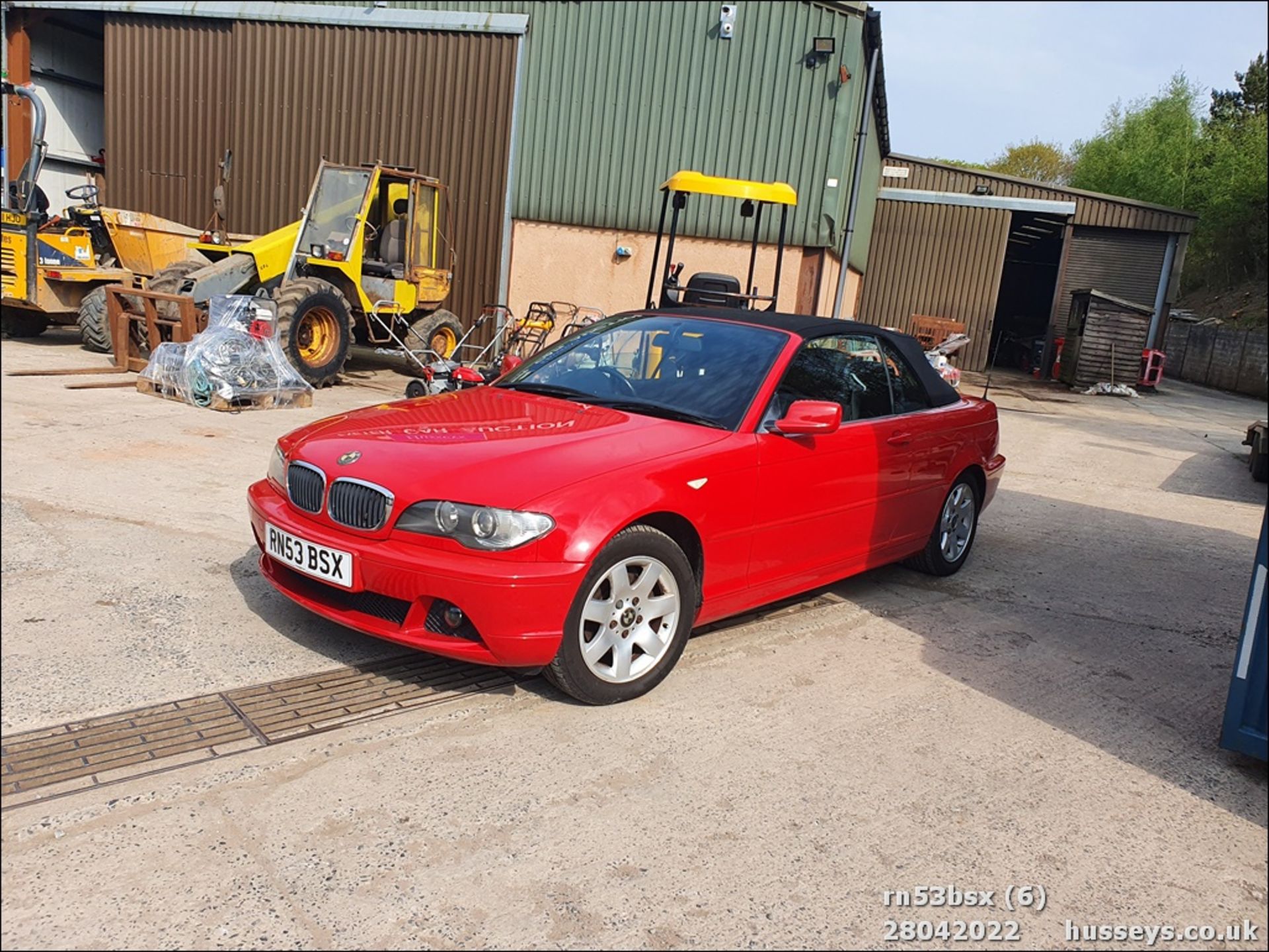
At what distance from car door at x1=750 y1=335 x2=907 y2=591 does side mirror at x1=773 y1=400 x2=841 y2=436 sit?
86mm

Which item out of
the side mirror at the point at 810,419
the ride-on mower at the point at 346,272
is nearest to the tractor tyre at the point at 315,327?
the ride-on mower at the point at 346,272

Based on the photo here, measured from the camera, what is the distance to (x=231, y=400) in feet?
30.5

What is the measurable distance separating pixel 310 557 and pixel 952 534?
12.5ft

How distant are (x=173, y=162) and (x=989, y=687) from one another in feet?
56.0

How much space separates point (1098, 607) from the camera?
5633 mm

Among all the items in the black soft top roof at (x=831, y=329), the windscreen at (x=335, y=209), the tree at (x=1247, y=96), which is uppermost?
the tree at (x=1247, y=96)

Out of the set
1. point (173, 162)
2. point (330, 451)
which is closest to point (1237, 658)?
point (330, 451)

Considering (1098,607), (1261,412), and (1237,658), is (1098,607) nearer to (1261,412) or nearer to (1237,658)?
(1237,658)

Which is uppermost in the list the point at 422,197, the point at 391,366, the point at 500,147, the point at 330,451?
the point at 500,147

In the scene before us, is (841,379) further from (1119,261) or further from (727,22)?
(1119,261)

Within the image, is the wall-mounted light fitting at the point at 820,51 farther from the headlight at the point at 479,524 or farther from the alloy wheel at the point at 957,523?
the headlight at the point at 479,524

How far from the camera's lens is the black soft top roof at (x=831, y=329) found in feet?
16.2

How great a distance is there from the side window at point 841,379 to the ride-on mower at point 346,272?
7.22m

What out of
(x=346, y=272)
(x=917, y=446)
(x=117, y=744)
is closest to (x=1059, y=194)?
(x=346, y=272)
